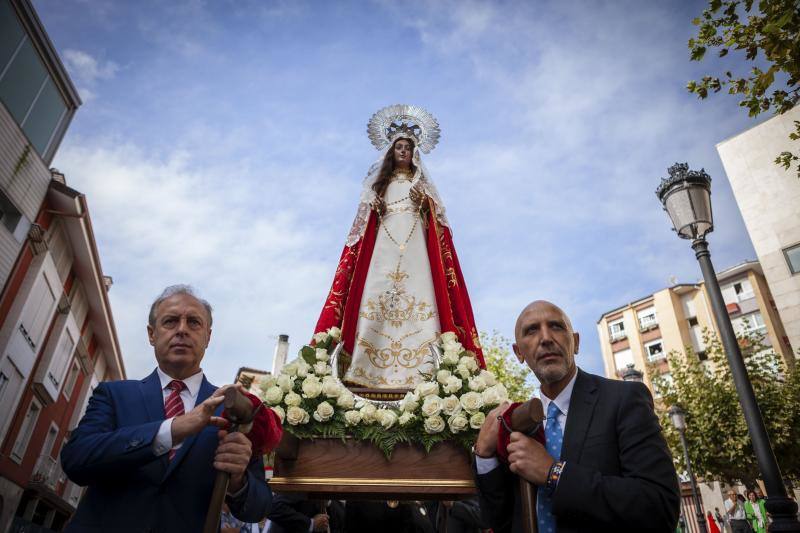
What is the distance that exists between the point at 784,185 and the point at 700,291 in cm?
1252

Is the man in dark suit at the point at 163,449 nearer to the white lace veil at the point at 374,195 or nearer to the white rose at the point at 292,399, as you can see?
the white rose at the point at 292,399

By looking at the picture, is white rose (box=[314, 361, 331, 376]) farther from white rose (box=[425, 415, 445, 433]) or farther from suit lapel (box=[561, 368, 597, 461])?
suit lapel (box=[561, 368, 597, 461])

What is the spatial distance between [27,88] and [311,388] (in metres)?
15.3

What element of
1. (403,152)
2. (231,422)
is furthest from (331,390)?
(403,152)

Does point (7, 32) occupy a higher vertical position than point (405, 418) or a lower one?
higher

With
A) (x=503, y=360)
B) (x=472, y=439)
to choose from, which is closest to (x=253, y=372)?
(x=503, y=360)

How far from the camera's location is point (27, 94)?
14195 millimetres

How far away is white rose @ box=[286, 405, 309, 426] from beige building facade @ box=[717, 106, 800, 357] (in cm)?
2770

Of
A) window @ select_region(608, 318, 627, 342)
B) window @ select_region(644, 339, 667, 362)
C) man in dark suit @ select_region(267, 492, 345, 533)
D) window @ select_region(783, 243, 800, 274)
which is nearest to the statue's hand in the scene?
man in dark suit @ select_region(267, 492, 345, 533)

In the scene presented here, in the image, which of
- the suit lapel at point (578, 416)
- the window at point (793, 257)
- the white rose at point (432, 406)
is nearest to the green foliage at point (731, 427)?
the window at point (793, 257)

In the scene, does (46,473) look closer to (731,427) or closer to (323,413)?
(323,413)

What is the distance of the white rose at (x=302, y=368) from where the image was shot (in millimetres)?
4270

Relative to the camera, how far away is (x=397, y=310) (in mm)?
5473

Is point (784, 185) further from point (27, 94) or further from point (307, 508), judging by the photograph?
point (27, 94)
